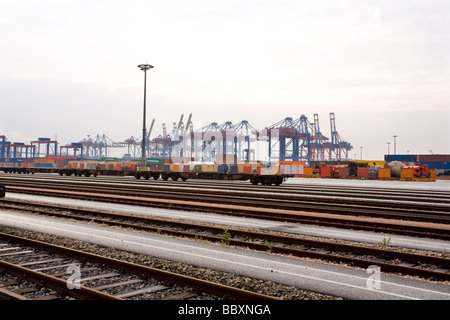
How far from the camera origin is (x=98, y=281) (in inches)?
303

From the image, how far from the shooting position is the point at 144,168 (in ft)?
174

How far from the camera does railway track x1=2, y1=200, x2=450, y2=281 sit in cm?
908

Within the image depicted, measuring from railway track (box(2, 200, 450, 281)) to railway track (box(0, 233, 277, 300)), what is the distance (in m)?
3.73

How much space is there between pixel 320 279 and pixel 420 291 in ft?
5.78

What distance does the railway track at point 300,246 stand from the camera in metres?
9.08

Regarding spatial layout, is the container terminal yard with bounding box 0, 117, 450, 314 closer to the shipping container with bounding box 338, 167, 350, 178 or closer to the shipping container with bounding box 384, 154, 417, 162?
the shipping container with bounding box 338, 167, 350, 178

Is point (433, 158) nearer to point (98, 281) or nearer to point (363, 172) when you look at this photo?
point (363, 172)

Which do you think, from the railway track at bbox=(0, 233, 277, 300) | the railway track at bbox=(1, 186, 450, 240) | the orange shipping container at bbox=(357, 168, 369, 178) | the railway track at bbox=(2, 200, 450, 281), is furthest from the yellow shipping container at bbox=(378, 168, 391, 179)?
the railway track at bbox=(0, 233, 277, 300)

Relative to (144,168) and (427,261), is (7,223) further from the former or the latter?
(144,168)

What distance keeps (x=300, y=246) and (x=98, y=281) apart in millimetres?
5773

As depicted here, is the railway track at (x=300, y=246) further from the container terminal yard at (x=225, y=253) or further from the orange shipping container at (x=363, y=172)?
the orange shipping container at (x=363, y=172)
